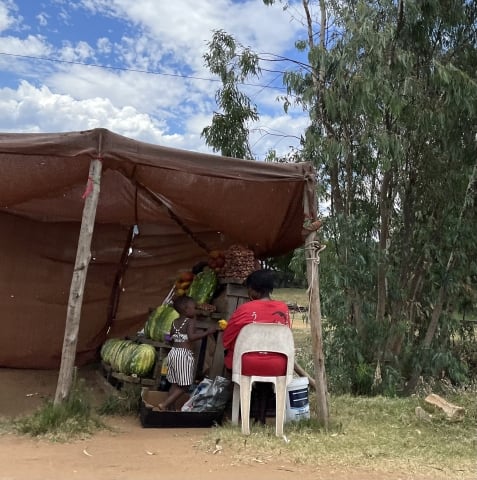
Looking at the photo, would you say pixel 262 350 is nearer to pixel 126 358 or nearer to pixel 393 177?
pixel 126 358

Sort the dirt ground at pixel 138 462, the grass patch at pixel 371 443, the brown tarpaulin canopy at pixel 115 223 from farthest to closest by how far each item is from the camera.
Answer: the brown tarpaulin canopy at pixel 115 223 < the grass patch at pixel 371 443 < the dirt ground at pixel 138 462

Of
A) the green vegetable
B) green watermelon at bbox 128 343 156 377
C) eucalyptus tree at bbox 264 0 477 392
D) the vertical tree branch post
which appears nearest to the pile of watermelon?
green watermelon at bbox 128 343 156 377

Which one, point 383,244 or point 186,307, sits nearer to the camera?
point 186,307

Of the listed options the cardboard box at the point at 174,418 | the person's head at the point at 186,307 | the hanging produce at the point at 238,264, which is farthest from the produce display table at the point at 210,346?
the cardboard box at the point at 174,418

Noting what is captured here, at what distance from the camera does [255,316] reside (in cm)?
550

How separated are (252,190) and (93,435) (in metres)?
2.83

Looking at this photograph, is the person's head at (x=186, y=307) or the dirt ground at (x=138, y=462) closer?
the dirt ground at (x=138, y=462)

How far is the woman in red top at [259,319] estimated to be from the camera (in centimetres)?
545

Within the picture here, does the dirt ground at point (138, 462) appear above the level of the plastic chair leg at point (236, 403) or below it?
below

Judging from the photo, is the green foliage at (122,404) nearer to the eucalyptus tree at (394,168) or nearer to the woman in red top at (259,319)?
the woman in red top at (259,319)

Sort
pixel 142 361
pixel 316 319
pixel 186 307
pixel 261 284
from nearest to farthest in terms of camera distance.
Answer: pixel 261 284 < pixel 316 319 < pixel 186 307 < pixel 142 361

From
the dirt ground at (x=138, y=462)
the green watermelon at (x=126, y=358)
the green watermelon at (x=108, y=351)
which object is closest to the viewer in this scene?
the dirt ground at (x=138, y=462)

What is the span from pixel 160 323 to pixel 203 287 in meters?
0.66

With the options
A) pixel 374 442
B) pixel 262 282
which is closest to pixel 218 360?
pixel 262 282
